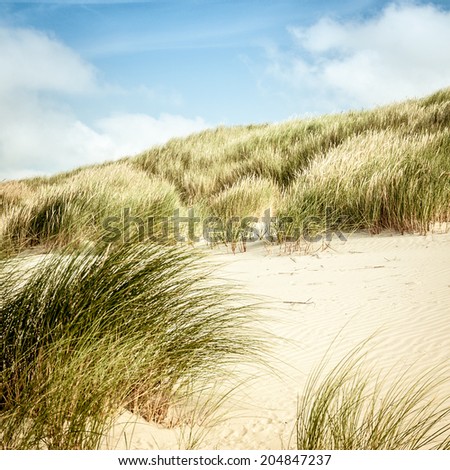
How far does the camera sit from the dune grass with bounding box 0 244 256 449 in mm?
1428

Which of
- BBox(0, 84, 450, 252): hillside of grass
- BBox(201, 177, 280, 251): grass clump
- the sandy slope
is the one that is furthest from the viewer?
BBox(201, 177, 280, 251): grass clump

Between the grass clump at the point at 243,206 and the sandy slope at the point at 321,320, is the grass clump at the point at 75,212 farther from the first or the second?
the sandy slope at the point at 321,320

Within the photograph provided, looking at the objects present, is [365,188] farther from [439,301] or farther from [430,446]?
[430,446]

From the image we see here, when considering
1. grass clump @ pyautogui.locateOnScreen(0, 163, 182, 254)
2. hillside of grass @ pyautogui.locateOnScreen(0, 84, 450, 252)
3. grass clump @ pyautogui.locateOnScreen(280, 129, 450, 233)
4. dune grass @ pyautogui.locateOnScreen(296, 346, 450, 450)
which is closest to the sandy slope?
dune grass @ pyautogui.locateOnScreen(296, 346, 450, 450)

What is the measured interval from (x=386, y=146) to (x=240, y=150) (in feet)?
17.3

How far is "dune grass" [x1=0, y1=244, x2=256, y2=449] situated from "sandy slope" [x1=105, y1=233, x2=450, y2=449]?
0.14 metres

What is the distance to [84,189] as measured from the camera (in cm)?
700

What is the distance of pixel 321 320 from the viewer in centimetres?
304

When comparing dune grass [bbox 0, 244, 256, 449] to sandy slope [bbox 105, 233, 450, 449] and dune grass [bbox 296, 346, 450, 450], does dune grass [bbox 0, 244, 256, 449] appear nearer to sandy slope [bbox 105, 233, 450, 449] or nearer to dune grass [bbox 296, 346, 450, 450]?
sandy slope [bbox 105, 233, 450, 449]

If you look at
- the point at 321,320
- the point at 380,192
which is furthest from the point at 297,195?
the point at 321,320

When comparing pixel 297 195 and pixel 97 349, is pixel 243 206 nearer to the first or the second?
pixel 297 195

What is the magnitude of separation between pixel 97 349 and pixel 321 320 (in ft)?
6.04
